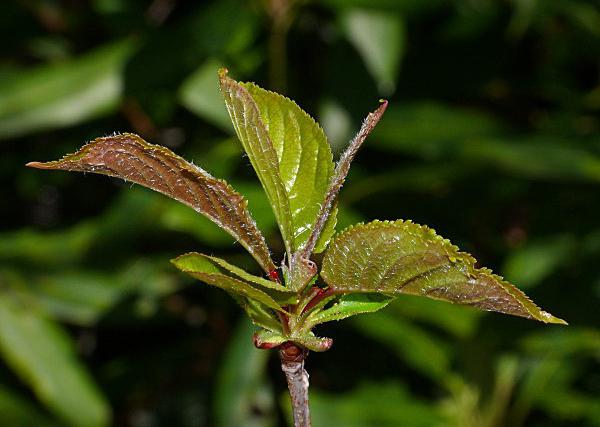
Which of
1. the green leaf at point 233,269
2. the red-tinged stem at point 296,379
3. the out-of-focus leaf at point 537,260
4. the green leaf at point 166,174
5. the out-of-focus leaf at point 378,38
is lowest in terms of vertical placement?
the out-of-focus leaf at point 537,260

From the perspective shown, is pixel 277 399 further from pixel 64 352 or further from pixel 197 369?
pixel 64 352

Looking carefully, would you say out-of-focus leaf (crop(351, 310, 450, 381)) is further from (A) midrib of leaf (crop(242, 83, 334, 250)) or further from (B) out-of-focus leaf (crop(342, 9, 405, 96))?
(A) midrib of leaf (crop(242, 83, 334, 250))

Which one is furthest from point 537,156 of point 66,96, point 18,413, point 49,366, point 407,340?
point 18,413

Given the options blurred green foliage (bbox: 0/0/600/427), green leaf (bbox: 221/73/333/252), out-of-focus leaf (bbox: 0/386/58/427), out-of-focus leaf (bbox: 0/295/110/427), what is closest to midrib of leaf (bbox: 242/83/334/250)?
green leaf (bbox: 221/73/333/252)

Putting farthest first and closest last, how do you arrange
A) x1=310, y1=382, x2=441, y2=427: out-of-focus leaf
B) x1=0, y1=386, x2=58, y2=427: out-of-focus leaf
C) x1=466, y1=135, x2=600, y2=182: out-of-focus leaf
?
x1=0, y1=386, x2=58, y2=427: out-of-focus leaf → x1=310, y1=382, x2=441, y2=427: out-of-focus leaf → x1=466, y1=135, x2=600, y2=182: out-of-focus leaf

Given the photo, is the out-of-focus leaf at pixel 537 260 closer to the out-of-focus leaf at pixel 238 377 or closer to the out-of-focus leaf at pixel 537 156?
the out-of-focus leaf at pixel 537 156

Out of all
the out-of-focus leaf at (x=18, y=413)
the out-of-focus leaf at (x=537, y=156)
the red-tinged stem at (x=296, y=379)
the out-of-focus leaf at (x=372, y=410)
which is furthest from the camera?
the out-of-focus leaf at (x=18, y=413)

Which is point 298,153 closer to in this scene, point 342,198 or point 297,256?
point 297,256

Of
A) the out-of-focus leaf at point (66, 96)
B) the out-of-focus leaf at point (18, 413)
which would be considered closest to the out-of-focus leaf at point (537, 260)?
the out-of-focus leaf at point (66, 96)

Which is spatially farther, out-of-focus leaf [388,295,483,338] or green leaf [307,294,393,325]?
out-of-focus leaf [388,295,483,338]
